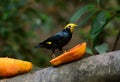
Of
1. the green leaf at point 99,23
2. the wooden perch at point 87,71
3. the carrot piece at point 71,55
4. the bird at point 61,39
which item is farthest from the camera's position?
the green leaf at point 99,23

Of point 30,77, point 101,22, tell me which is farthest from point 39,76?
point 101,22

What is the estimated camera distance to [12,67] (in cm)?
163

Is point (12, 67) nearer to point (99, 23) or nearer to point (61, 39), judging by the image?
point (61, 39)

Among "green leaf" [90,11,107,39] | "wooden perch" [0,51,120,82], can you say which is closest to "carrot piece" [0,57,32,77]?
"wooden perch" [0,51,120,82]

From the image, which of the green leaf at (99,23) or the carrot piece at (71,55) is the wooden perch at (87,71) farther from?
the green leaf at (99,23)

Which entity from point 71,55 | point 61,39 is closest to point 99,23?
point 61,39

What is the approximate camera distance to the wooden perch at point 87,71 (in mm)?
1433

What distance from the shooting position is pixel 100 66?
1.46 meters

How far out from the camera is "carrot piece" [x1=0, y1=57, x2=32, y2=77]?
1.63m

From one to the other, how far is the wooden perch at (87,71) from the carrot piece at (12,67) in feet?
0.25

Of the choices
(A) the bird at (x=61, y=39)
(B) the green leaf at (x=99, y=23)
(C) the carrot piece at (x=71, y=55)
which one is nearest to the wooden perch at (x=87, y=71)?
(C) the carrot piece at (x=71, y=55)

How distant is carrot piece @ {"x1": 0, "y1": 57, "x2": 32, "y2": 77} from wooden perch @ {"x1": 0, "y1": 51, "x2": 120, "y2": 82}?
8 cm

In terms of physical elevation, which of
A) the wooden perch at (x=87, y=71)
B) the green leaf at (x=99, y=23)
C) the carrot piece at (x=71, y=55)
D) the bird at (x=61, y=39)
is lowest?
the wooden perch at (x=87, y=71)

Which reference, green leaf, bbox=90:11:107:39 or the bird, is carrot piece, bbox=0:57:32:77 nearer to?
the bird
